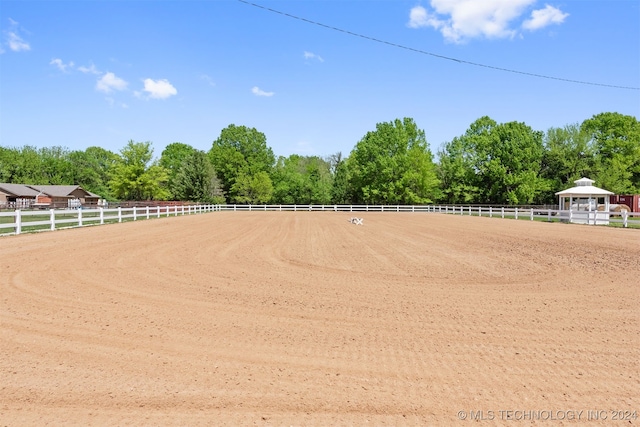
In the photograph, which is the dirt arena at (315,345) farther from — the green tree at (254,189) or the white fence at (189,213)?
the green tree at (254,189)

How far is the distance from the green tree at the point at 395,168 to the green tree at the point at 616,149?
75.4ft

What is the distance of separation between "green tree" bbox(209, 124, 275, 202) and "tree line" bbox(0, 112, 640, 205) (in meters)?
0.21

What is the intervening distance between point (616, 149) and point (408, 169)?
96.8ft

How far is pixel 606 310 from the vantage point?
6.09m

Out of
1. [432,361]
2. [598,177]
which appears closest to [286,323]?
Result: [432,361]

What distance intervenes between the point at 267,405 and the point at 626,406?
2.88m

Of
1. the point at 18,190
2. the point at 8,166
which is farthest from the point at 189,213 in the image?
the point at 8,166

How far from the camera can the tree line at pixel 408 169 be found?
2338 inches

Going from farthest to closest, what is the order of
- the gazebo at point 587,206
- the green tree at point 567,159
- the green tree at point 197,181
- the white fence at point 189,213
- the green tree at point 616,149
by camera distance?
the green tree at point 197,181, the green tree at point 567,159, the green tree at point 616,149, the gazebo at point 587,206, the white fence at point 189,213

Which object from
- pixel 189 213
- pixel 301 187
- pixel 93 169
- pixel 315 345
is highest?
pixel 93 169

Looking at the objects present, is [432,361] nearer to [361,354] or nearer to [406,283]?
[361,354]

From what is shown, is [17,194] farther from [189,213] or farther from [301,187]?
[301,187]

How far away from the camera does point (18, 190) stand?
69.4 m

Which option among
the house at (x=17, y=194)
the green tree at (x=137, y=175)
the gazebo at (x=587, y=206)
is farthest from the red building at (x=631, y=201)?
the house at (x=17, y=194)
